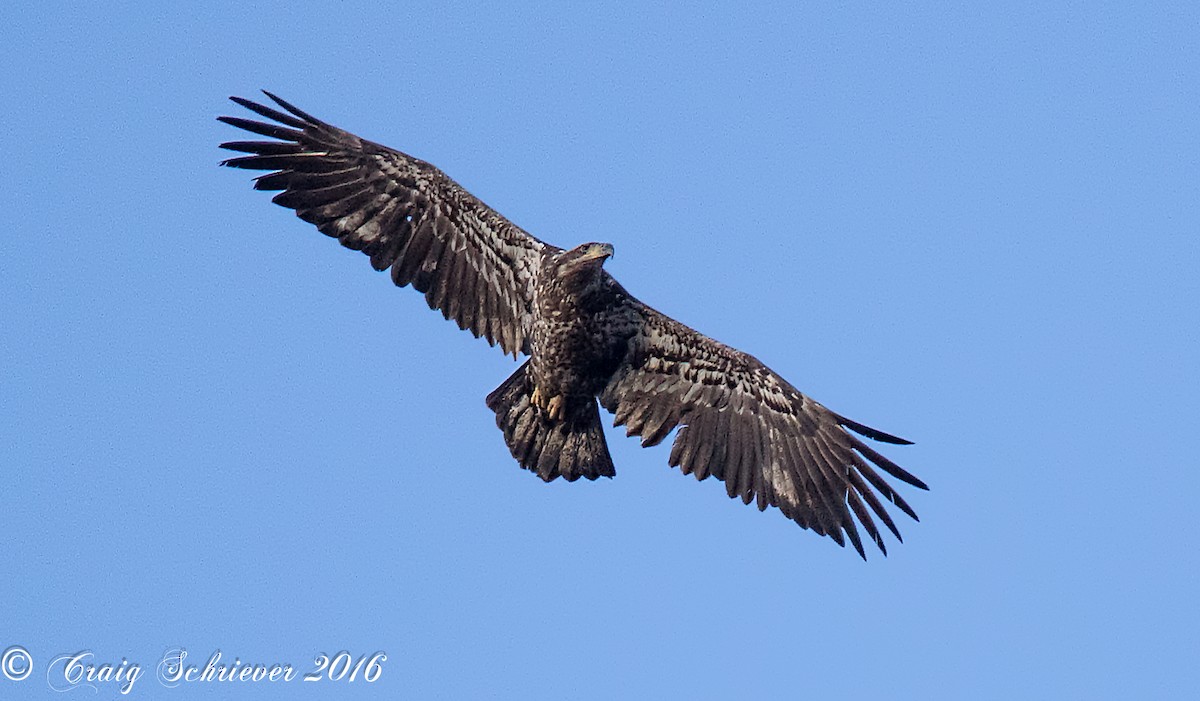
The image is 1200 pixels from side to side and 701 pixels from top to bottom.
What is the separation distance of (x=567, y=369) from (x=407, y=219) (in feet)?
6.03

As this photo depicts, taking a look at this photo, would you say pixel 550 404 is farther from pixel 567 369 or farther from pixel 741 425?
pixel 741 425

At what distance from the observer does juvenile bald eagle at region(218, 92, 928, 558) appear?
13094 mm

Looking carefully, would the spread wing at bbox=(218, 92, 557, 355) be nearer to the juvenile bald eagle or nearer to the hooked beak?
the juvenile bald eagle

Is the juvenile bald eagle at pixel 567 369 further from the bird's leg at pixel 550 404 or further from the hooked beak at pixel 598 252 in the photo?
the hooked beak at pixel 598 252

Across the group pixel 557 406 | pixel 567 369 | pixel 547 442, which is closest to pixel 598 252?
pixel 567 369

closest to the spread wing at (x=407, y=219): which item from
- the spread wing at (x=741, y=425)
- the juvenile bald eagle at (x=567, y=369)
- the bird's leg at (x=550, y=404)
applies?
the juvenile bald eagle at (x=567, y=369)

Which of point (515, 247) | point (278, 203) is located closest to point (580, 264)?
point (515, 247)

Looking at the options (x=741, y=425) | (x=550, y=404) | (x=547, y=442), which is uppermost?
(x=741, y=425)

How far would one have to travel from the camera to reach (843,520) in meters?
13.1

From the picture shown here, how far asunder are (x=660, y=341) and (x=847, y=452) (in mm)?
1785

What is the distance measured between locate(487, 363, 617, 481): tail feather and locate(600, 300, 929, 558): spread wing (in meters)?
0.37

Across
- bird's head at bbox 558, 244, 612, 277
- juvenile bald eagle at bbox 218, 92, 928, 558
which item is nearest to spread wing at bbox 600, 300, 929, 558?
juvenile bald eagle at bbox 218, 92, 928, 558

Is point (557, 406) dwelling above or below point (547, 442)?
above

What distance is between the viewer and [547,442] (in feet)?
43.5
